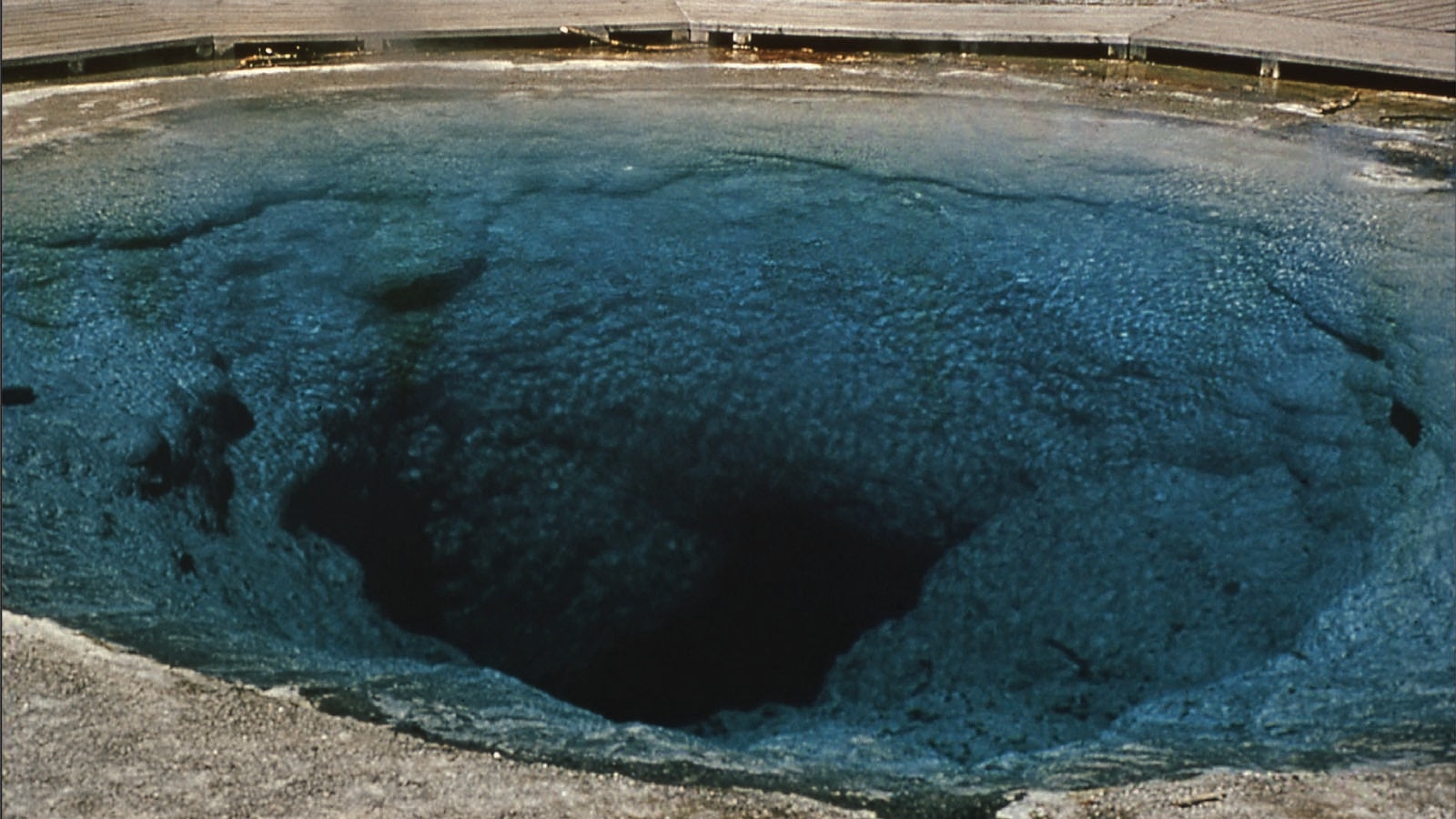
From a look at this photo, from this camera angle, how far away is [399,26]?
5957 millimetres

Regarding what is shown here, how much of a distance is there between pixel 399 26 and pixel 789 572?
382cm

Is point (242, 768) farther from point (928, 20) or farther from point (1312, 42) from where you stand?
point (1312, 42)

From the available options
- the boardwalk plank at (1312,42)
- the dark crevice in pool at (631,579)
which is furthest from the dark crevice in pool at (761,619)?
the boardwalk plank at (1312,42)

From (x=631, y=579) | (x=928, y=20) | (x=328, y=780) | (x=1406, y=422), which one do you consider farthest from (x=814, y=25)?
(x=328, y=780)

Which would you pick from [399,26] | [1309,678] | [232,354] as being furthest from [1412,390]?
[399,26]

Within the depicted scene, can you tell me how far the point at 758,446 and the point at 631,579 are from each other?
1.38 feet

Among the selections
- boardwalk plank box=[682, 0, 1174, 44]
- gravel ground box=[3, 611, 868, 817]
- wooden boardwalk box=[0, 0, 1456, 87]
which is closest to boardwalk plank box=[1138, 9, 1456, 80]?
wooden boardwalk box=[0, 0, 1456, 87]

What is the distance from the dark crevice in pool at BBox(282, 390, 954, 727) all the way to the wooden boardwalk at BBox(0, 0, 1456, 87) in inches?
125

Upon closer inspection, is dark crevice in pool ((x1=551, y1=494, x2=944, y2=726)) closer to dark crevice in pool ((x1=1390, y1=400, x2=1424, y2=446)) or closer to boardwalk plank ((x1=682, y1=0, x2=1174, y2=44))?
dark crevice in pool ((x1=1390, y1=400, x2=1424, y2=446))

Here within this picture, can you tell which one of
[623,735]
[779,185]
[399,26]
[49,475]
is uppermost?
[399,26]

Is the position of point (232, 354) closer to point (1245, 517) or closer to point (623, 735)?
point (623, 735)

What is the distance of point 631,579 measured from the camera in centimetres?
308

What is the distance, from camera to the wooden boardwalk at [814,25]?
5.60 metres

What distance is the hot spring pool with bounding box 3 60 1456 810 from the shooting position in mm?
2189
